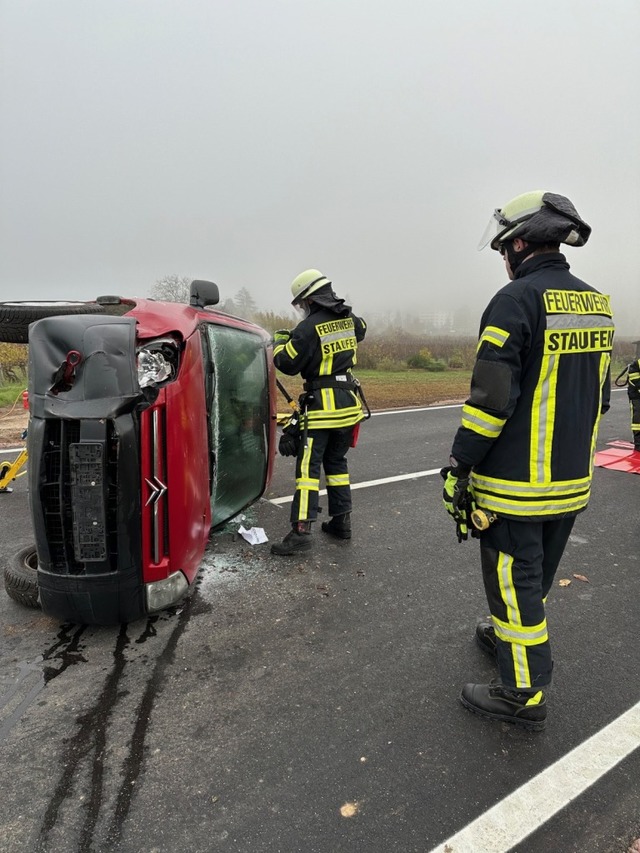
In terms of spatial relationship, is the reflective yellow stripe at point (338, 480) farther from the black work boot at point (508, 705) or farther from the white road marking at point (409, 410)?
the white road marking at point (409, 410)

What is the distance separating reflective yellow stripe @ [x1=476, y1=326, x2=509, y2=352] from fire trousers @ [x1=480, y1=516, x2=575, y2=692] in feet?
2.32

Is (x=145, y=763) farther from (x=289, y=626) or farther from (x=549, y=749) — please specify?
(x=549, y=749)

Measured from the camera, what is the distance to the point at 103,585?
2273mm

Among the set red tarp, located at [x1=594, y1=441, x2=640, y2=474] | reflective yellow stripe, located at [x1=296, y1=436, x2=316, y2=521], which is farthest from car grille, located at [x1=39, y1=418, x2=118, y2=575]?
red tarp, located at [x1=594, y1=441, x2=640, y2=474]

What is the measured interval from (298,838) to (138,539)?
1274mm

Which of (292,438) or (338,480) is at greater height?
(292,438)

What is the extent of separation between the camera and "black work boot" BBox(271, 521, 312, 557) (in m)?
3.57

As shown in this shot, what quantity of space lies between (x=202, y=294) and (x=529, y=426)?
2.06 metres

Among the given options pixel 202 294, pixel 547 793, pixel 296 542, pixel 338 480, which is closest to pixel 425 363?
pixel 338 480

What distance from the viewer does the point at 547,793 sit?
1.76 m

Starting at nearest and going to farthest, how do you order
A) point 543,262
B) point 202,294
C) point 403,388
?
point 543,262
point 202,294
point 403,388

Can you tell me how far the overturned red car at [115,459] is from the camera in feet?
7.07

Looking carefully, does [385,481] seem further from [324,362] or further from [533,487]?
[533,487]

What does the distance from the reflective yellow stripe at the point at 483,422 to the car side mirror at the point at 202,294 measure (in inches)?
72.1
